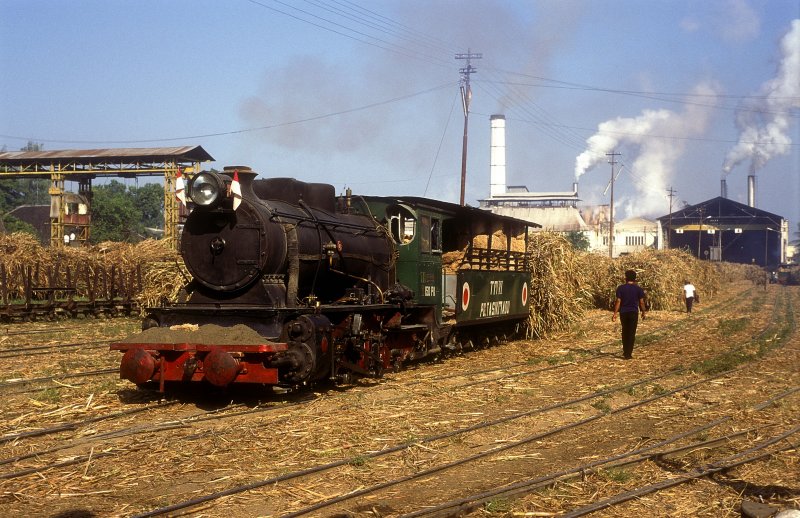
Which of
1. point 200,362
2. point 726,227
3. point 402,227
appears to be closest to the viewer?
point 200,362

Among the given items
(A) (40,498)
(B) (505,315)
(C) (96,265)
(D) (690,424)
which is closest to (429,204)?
(B) (505,315)

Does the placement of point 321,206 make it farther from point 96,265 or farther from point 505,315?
point 96,265

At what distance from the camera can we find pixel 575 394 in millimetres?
12039

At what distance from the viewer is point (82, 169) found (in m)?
54.5

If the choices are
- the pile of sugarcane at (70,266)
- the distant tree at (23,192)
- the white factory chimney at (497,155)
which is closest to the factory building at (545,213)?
the white factory chimney at (497,155)

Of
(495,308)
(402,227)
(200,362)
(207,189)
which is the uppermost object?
(207,189)

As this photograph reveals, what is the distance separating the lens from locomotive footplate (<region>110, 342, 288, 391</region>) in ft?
32.7

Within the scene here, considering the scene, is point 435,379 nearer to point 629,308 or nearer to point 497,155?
point 629,308

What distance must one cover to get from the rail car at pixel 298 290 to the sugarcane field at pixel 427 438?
465 millimetres

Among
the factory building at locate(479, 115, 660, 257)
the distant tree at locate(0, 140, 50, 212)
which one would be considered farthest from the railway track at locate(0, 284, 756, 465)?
the factory building at locate(479, 115, 660, 257)

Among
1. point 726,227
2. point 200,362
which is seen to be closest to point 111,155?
point 200,362

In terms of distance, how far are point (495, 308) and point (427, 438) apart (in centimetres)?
1019

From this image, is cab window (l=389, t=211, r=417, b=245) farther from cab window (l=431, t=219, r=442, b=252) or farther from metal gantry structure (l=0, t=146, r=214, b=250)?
metal gantry structure (l=0, t=146, r=214, b=250)

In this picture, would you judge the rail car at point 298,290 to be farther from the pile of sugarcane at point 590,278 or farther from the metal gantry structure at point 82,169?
the metal gantry structure at point 82,169
